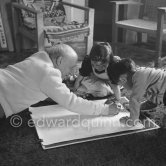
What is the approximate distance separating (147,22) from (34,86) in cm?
143

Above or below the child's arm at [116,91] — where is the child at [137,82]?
above

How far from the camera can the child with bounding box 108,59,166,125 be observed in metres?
1.14

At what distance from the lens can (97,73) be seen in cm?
138

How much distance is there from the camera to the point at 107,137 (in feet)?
3.74

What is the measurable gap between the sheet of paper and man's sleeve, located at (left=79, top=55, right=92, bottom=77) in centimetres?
23

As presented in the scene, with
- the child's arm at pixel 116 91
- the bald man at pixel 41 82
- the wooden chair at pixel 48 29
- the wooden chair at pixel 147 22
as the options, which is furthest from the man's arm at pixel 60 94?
the wooden chair at pixel 147 22

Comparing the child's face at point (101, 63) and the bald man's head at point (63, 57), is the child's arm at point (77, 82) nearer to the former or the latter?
the child's face at point (101, 63)

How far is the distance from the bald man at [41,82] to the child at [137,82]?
0.56 ft

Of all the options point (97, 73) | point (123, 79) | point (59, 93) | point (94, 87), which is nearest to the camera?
point (59, 93)

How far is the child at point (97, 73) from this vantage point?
47.9 inches

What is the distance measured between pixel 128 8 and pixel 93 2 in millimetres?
380

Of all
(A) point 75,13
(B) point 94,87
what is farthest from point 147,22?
(B) point 94,87

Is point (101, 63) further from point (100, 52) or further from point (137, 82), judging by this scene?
point (137, 82)

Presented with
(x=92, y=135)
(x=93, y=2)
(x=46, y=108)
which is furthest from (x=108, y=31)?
(x=92, y=135)
